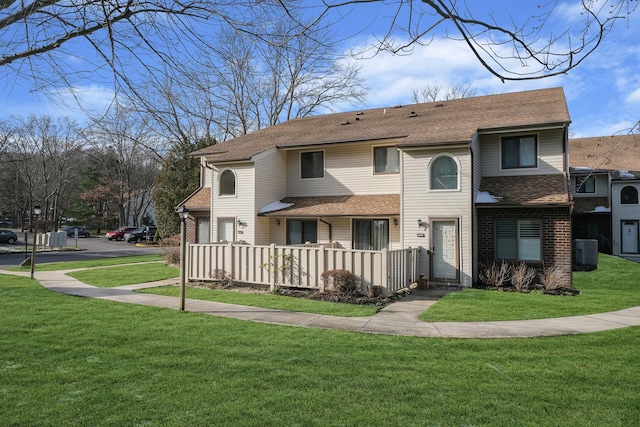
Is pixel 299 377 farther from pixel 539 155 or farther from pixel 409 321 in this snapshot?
pixel 539 155

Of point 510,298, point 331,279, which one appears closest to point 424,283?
point 510,298

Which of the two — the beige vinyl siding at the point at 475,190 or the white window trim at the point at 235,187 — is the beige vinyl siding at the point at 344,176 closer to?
the white window trim at the point at 235,187

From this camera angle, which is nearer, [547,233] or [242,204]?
[547,233]

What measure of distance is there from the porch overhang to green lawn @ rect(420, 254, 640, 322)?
4068 mm

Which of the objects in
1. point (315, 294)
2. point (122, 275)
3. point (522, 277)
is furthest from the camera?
point (122, 275)

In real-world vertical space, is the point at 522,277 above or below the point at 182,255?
below

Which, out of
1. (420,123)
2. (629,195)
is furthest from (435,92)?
(420,123)

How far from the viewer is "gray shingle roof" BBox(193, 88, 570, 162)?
45.6 ft

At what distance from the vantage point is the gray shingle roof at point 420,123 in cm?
1389

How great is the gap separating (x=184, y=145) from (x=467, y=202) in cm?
2184

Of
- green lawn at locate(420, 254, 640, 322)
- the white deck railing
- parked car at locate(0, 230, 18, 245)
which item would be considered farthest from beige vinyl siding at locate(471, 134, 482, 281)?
parked car at locate(0, 230, 18, 245)

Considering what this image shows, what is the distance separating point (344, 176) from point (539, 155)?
682 cm

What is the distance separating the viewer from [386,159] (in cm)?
1603

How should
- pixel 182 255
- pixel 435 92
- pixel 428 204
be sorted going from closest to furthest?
pixel 182 255 → pixel 428 204 → pixel 435 92
